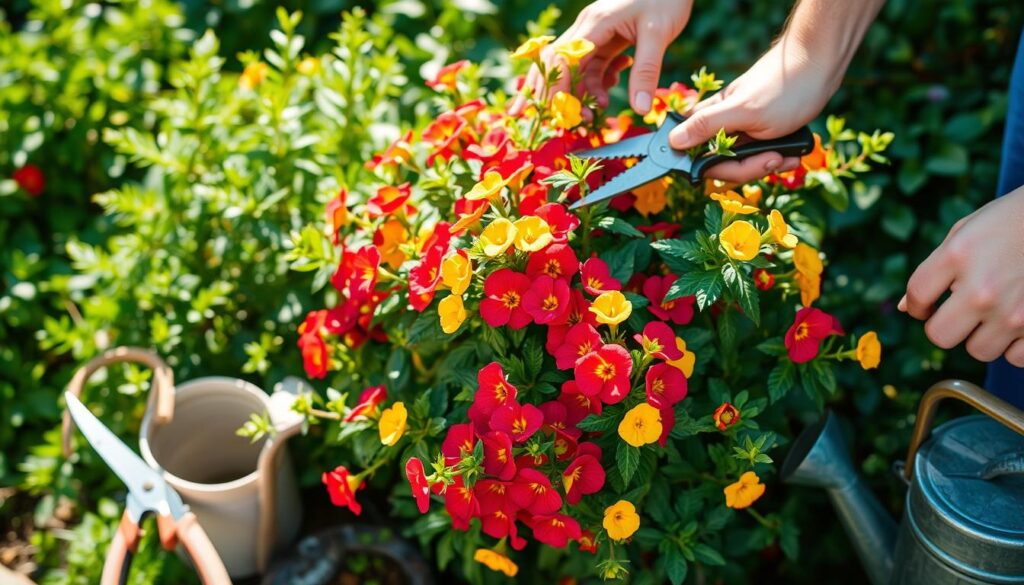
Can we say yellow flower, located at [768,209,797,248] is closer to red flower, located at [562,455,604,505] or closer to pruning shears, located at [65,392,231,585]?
red flower, located at [562,455,604,505]

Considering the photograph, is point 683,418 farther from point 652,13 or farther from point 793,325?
point 652,13

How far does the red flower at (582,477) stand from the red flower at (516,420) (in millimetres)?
81

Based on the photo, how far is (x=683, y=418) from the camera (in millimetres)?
1315

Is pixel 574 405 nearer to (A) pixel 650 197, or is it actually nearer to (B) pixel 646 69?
(A) pixel 650 197

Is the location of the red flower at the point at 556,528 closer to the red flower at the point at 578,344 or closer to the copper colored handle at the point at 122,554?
the red flower at the point at 578,344

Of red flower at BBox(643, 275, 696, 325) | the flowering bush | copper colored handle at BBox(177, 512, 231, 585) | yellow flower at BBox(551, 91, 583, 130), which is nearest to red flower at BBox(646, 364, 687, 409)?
the flowering bush

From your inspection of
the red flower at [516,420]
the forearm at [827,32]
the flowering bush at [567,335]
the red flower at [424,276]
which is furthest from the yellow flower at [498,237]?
the forearm at [827,32]

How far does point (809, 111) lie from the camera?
1391 millimetres

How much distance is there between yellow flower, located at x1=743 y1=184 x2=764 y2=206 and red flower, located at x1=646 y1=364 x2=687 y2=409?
0.37m

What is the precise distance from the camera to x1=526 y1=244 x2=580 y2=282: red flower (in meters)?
1.27

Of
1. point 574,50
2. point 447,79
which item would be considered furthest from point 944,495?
point 447,79

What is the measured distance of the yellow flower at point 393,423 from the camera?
1.33 m

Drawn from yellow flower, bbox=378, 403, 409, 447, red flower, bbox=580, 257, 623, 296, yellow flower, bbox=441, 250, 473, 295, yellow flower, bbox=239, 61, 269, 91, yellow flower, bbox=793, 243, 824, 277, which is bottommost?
yellow flower, bbox=378, 403, 409, 447

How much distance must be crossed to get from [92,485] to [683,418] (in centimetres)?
149
